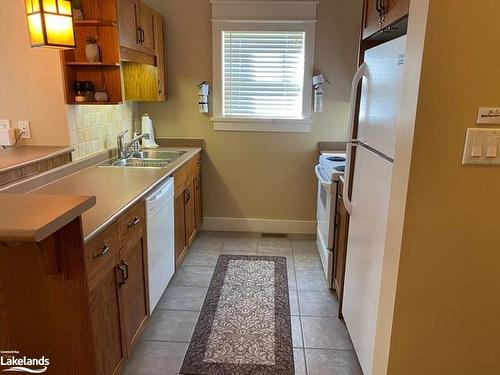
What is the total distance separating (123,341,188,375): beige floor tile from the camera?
2049 mm

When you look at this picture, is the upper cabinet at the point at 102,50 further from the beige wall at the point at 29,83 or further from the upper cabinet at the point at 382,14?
the upper cabinet at the point at 382,14

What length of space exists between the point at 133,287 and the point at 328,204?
5.01 ft

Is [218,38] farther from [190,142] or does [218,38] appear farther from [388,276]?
[388,276]

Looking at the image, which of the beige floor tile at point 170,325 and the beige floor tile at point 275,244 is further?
the beige floor tile at point 275,244

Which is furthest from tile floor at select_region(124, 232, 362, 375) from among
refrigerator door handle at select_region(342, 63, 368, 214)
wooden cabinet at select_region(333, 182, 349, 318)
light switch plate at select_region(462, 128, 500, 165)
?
light switch plate at select_region(462, 128, 500, 165)

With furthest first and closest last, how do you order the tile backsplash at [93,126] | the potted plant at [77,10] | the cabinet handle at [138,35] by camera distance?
the cabinet handle at [138,35] → the tile backsplash at [93,126] → the potted plant at [77,10]

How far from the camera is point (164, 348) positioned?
2.23 metres

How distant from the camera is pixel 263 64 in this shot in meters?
3.69

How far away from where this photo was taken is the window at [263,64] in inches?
139

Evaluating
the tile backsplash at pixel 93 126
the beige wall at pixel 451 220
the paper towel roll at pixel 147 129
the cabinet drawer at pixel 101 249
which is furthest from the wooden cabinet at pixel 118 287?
the paper towel roll at pixel 147 129

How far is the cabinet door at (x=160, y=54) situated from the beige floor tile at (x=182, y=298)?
1751 mm

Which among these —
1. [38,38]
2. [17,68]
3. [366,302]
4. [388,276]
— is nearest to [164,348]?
[366,302]

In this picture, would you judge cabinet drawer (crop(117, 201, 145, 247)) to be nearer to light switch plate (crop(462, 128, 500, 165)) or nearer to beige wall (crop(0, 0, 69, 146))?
beige wall (crop(0, 0, 69, 146))

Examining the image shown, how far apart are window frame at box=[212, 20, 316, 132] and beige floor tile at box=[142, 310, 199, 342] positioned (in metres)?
1.93
